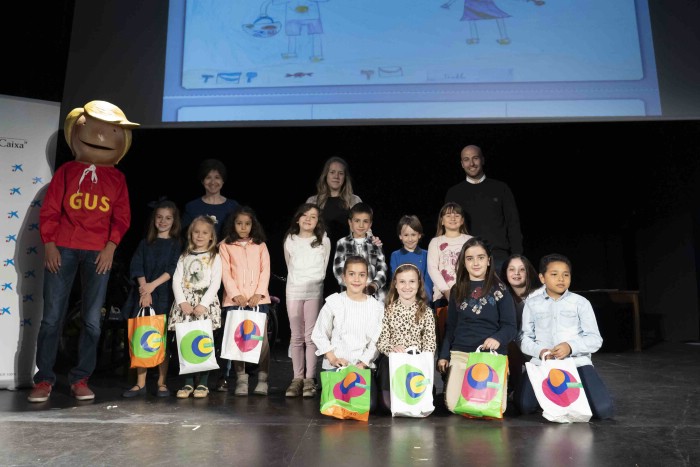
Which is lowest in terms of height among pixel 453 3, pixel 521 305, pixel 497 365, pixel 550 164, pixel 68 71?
pixel 497 365

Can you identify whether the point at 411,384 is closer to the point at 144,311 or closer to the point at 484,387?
the point at 484,387

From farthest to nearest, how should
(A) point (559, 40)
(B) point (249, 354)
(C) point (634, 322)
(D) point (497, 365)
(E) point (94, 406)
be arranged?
(C) point (634, 322), (A) point (559, 40), (B) point (249, 354), (E) point (94, 406), (D) point (497, 365)

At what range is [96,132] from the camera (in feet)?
10.5

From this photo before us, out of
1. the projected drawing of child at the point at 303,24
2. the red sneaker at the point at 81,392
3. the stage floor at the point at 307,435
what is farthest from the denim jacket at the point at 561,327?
the projected drawing of child at the point at 303,24

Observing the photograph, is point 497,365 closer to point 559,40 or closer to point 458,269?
point 458,269

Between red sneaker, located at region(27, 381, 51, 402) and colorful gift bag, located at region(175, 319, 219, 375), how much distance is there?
68 centimetres

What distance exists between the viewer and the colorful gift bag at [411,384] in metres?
2.59

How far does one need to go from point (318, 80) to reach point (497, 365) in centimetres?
238

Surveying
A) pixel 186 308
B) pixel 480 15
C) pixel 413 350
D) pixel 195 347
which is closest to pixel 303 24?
pixel 480 15

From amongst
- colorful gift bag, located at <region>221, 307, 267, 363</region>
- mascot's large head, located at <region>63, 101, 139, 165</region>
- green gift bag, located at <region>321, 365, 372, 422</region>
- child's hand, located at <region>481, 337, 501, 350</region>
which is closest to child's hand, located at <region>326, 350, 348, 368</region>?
green gift bag, located at <region>321, 365, 372, 422</region>

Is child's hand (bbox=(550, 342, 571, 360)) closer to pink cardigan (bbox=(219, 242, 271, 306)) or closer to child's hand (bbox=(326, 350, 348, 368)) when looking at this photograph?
child's hand (bbox=(326, 350, 348, 368))

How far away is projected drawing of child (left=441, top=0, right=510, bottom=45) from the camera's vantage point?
4.03 metres

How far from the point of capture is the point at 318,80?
4.04 metres

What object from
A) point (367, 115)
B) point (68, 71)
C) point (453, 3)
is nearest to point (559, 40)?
point (453, 3)
